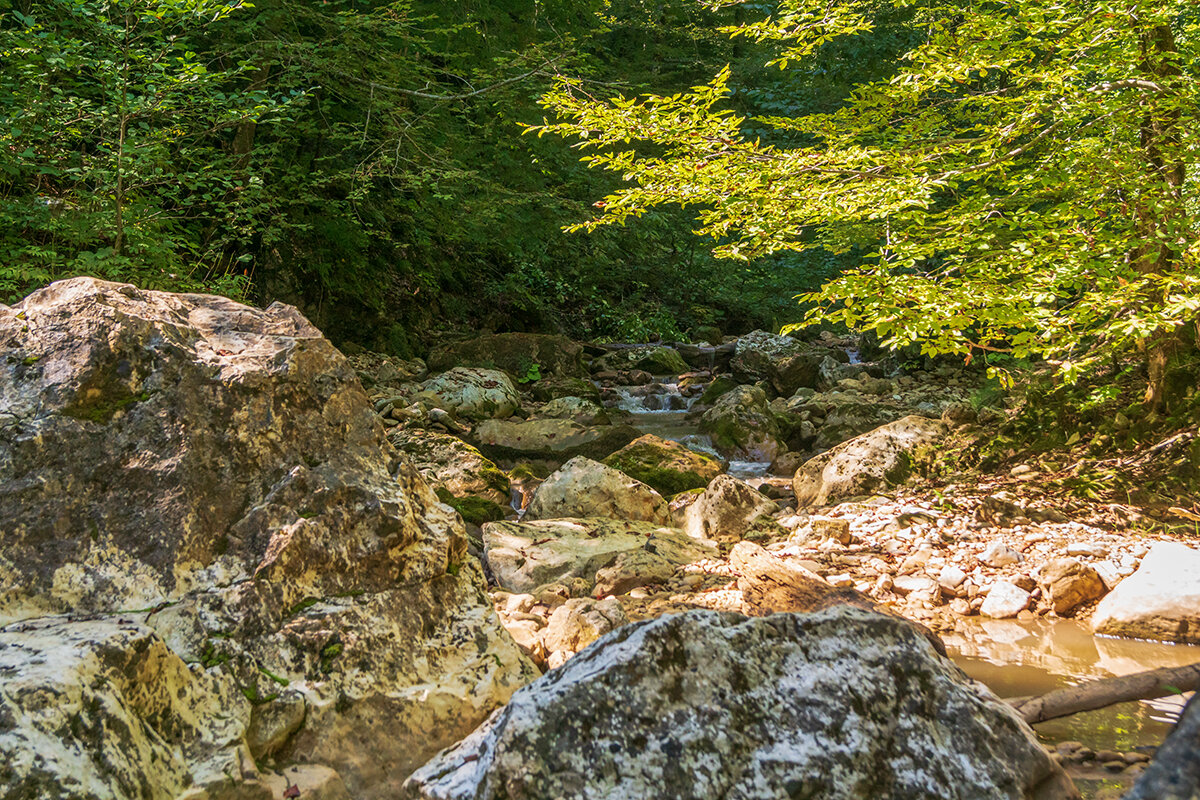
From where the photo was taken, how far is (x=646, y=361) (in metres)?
15.0

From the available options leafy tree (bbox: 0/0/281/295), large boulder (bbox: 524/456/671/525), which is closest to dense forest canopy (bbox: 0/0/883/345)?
leafy tree (bbox: 0/0/281/295)

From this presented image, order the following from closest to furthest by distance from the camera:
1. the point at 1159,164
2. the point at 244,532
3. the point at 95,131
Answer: the point at 244,532, the point at 1159,164, the point at 95,131

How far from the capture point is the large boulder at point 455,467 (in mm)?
6984

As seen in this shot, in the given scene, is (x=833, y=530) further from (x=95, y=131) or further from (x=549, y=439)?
(x=95, y=131)

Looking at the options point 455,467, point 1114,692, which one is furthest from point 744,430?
point 1114,692

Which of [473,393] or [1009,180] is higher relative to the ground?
[1009,180]

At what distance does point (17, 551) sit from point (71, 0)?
414 cm

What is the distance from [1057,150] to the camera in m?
5.04

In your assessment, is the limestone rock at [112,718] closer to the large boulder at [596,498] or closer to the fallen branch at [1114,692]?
the fallen branch at [1114,692]

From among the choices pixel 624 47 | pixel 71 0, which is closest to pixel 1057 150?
pixel 71 0

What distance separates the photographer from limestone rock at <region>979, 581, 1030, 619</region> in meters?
4.46

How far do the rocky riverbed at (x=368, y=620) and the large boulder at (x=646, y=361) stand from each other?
9.72 m

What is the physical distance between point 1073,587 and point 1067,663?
776 mm

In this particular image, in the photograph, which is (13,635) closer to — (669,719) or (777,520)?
(669,719)
